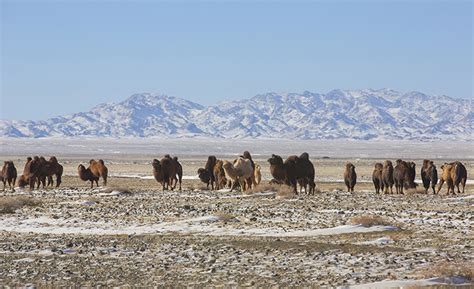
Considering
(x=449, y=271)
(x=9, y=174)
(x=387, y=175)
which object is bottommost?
(x=449, y=271)

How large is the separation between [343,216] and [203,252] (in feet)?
23.9

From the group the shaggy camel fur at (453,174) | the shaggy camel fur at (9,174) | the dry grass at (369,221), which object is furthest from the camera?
the shaggy camel fur at (9,174)

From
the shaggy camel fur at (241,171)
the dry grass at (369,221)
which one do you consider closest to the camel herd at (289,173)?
the shaggy camel fur at (241,171)

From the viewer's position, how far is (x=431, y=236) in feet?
66.1

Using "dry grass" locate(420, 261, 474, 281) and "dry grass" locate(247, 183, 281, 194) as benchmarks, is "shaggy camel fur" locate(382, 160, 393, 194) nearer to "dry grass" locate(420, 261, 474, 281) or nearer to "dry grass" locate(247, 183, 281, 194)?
"dry grass" locate(247, 183, 281, 194)

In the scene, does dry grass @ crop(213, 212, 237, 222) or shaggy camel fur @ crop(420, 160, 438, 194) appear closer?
dry grass @ crop(213, 212, 237, 222)

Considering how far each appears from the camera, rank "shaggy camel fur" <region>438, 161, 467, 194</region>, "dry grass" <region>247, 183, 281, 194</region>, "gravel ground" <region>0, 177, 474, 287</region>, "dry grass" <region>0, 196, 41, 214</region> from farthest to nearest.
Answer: "shaggy camel fur" <region>438, 161, 467, 194</region>, "dry grass" <region>247, 183, 281, 194</region>, "dry grass" <region>0, 196, 41, 214</region>, "gravel ground" <region>0, 177, 474, 287</region>

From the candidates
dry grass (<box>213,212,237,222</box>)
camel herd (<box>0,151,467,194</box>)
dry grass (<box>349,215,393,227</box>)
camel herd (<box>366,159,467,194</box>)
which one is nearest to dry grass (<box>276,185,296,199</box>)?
camel herd (<box>0,151,467,194</box>)

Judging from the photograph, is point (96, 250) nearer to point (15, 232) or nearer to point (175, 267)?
point (175, 267)

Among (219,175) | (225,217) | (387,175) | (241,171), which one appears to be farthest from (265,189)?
(225,217)

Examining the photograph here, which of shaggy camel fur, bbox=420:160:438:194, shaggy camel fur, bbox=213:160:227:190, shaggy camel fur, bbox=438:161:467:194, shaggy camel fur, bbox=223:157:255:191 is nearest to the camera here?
shaggy camel fur, bbox=438:161:467:194

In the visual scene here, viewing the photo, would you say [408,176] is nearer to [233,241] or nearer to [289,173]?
[289,173]

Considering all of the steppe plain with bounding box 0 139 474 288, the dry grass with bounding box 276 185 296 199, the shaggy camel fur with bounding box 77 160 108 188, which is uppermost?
the shaggy camel fur with bounding box 77 160 108 188

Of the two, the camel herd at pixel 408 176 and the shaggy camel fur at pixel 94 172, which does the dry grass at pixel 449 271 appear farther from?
the shaggy camel fur at pixel 94 172
